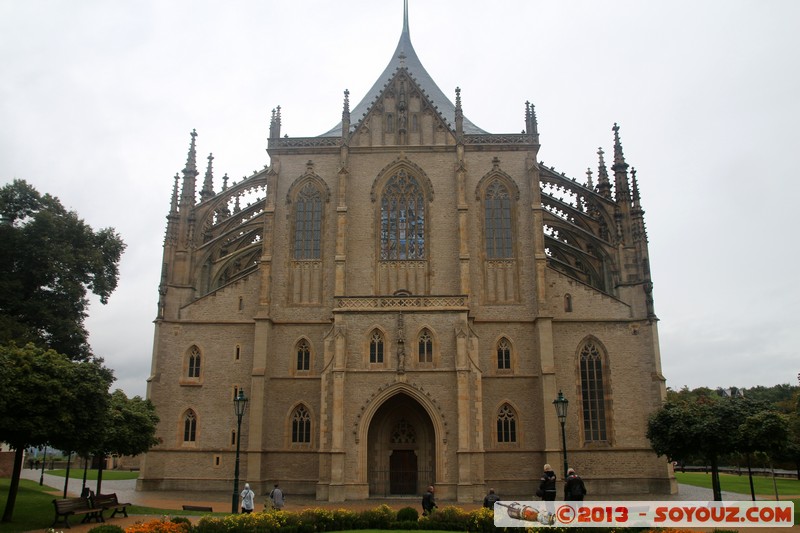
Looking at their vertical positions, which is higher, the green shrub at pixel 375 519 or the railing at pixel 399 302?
the railing at pixel 399 302

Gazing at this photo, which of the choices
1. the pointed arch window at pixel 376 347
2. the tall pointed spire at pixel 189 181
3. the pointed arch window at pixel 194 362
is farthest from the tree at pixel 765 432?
the tall pointed spire at pixel 189 181

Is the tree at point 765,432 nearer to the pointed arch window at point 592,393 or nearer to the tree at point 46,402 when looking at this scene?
the pointed arch window at point 592,393

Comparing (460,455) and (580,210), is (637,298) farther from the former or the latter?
Answer: (460,455)

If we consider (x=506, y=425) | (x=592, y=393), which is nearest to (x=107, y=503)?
(x=506, y=425)

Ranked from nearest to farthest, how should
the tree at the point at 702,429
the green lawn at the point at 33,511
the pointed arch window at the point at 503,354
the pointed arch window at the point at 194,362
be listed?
the green lawn at the point at 33,511 < the tree at the point at 702,429 < the pointed arch window at the point at 503,354 < the pointed arch window at the point at 194,362

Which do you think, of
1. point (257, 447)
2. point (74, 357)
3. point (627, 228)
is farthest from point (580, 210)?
point (74, 357)

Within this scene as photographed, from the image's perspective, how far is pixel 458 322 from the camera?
36844 millimetres

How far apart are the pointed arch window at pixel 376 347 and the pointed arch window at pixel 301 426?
19.9 ft

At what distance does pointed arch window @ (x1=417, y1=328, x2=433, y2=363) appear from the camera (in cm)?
3666

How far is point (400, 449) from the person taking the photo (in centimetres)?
3834

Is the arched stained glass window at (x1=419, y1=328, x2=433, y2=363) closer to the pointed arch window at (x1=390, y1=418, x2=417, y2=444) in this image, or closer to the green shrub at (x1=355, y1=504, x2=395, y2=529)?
the pointed arch window at (x1=390, y1=418, x2=417, y2=444)

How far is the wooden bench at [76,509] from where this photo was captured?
22.4 metres

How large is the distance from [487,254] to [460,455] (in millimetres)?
13393

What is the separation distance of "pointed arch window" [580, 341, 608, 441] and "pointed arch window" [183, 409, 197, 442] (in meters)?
23.7
